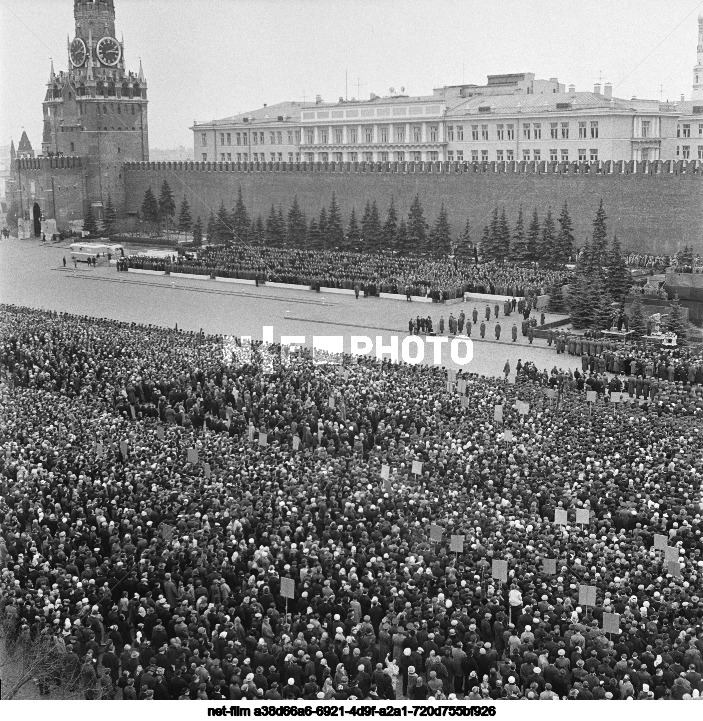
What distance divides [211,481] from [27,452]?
3.28 metres

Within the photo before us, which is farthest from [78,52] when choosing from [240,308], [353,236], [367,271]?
[240,308]

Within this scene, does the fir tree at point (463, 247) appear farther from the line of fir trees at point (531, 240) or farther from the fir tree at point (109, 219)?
the fir tree at point (109, 219)

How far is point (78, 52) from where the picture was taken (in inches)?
2308

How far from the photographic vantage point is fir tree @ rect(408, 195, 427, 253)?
43.8 metres

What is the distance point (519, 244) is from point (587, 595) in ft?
98.8

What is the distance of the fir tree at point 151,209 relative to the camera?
5694 cm

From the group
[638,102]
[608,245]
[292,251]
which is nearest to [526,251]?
[608,245]

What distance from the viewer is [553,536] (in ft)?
42.7

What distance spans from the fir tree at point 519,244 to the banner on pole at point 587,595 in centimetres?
2926

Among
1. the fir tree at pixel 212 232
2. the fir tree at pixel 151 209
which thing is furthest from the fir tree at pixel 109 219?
the fir tree at pixel 212 232

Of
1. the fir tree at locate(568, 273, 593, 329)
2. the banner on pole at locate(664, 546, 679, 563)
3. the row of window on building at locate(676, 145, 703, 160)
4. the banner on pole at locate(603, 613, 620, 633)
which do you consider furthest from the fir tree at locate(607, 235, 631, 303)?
the row of window on building at locate(676, 145, 703, 160)

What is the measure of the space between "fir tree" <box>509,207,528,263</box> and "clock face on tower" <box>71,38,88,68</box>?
1110 inches

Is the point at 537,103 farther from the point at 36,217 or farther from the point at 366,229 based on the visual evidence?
the point at 36,217

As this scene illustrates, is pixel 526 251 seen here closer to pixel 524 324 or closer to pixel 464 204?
pixel 464 204
